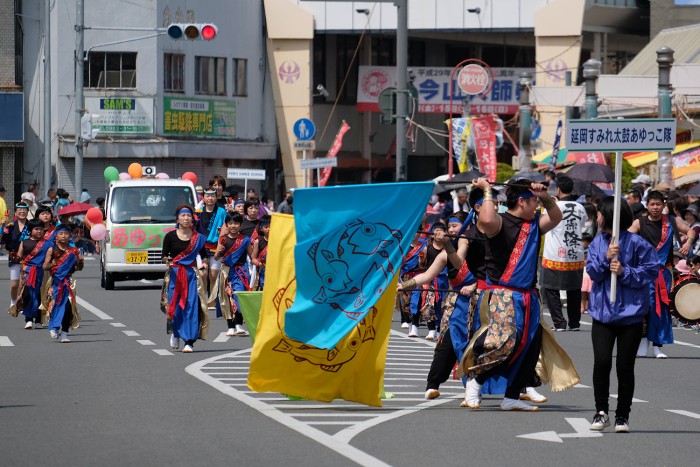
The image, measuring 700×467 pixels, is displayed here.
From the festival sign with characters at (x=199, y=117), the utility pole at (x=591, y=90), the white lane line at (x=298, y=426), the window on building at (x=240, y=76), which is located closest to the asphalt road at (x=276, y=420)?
the white lane line at (x=298, y=426)

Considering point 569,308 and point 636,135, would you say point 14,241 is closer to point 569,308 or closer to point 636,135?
point 569,308

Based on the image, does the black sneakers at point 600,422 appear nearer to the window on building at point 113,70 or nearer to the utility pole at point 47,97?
the utility pole at point 47,97

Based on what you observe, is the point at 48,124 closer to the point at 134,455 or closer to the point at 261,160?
the point at 261,160

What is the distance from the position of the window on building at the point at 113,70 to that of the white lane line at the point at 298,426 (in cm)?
3208

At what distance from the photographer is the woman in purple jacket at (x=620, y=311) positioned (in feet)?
33.1

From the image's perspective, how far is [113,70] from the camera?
45.1 metres

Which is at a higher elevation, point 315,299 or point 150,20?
point 150,20

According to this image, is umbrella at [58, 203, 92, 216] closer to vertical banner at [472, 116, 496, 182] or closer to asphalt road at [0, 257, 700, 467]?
vertical banner at [472, 116, 496, 182]

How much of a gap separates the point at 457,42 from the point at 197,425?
46152mm

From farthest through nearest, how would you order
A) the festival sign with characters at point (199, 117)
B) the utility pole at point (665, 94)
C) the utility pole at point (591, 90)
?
1. the festival sign with characters at point (199, 117)
2. the utility pole at point (591, 90)
3. the utility pole at point (665, 94)

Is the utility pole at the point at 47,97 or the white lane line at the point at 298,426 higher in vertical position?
the utility pole at the point at 47,97

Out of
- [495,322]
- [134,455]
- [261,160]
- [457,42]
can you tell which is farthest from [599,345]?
[457,42]

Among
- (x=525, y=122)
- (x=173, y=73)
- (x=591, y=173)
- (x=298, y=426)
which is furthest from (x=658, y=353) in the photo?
(x=173, y=73)

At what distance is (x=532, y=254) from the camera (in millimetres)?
10930
